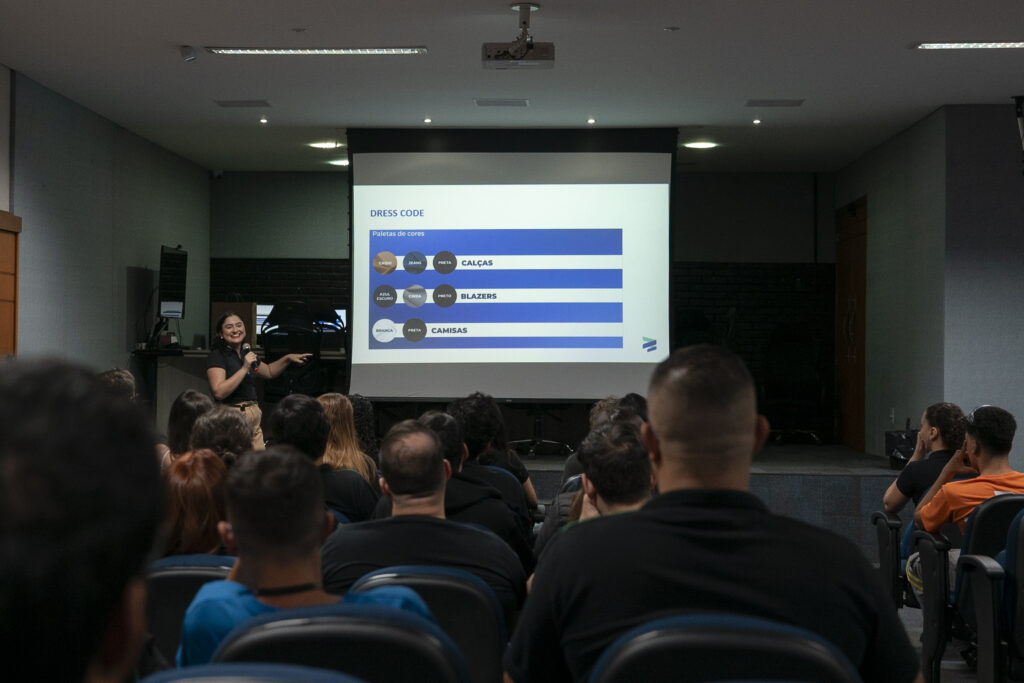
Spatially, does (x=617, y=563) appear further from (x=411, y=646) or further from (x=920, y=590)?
(x=920, y=590)

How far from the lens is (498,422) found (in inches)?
163

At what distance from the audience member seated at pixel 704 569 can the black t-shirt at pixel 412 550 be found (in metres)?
0.82

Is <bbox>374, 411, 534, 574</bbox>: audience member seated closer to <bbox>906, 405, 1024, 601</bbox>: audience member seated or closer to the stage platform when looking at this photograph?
<bbox>906, 405, 1024, 601</bbox>: audience member seated

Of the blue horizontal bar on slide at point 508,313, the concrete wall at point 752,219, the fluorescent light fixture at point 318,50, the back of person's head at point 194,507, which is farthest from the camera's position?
the concrete wall at point 752,219

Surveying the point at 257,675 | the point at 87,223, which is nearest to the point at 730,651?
the point at 257,675

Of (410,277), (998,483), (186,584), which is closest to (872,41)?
(998,483)

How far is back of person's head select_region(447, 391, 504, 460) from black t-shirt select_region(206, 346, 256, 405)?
10.3ft

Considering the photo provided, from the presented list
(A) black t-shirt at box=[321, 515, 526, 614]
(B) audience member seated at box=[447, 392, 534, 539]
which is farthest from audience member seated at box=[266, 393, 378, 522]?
(A) black t-shirt at box=[321, 515, 526, 614]

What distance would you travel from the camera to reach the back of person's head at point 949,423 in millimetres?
4246

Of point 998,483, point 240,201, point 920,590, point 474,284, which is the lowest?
point 920,590

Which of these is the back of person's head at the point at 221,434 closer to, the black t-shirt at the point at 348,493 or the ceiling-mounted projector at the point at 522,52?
the black t-shirt at the point at 348,493

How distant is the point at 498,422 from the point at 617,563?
8.94 feet

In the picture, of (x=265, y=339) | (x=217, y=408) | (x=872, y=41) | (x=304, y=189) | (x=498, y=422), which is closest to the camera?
(x=217, y=408)

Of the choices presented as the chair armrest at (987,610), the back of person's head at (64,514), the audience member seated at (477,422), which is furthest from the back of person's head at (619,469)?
the back of person's head at (64,514)
